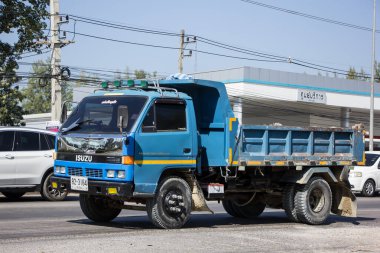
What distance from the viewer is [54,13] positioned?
3128 cm

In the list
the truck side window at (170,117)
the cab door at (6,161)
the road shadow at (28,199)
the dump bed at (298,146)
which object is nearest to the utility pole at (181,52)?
the road shadow at (28,199)

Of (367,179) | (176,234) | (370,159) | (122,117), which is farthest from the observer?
(370,159)

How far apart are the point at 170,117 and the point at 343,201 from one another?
4696 millimetres

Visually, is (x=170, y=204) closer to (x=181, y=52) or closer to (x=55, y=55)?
(x=55, y=55)

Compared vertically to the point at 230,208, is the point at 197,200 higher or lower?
higher

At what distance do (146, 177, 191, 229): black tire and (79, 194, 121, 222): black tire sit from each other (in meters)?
1.38

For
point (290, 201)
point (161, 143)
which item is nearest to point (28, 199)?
point (290, 201)

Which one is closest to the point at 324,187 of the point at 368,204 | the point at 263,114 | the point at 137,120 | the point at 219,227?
the point at 219,227

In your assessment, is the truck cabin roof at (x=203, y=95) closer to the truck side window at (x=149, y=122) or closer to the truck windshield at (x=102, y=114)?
the truck windshield at (x=102, y=114)

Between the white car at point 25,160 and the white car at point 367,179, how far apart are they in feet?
39.9

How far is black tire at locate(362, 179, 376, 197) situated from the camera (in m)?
25.1

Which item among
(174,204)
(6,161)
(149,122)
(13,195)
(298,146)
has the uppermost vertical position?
(149,122)

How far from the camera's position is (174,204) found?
1130cm

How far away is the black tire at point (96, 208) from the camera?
12.1 meters
